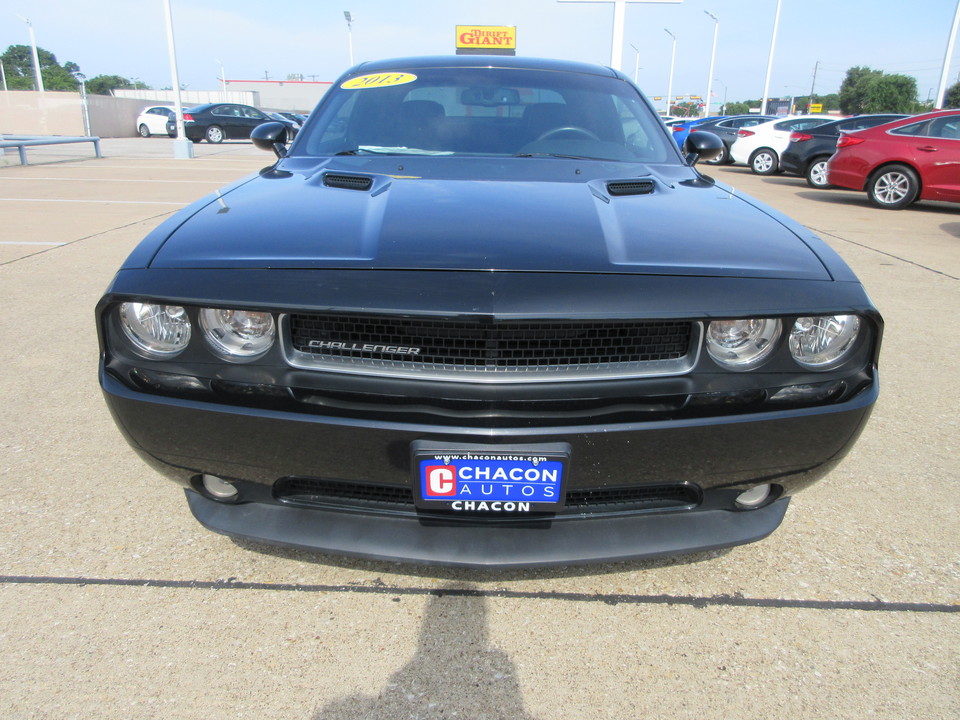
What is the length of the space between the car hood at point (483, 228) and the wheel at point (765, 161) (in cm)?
1440

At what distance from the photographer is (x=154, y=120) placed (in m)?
29.3

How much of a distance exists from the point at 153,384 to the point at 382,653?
0.83 metres

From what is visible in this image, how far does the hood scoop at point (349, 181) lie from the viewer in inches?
83.8

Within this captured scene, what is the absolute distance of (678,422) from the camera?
1539 millimetres

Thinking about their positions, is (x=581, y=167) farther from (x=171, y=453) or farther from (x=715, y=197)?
(x=171, y=453)

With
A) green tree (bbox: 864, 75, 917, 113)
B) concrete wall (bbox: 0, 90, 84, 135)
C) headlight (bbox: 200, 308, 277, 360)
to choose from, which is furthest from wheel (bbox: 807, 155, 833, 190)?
green tree (bbox: 864, 75, 917, 113)

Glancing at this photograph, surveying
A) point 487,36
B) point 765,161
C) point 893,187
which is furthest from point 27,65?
point 893,187

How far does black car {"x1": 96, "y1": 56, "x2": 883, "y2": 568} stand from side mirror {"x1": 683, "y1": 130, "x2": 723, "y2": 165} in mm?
1435

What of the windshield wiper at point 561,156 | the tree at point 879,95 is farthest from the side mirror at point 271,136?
the tree at point 879,95

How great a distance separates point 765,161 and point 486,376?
15723 mm

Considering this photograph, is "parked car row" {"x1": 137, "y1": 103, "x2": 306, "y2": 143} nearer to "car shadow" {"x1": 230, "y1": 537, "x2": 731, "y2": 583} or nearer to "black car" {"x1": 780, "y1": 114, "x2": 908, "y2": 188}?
"black car" {"x1": 780, "y1": 114, "x2": 908, "y2": 188}

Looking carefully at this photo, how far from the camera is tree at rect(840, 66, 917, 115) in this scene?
62.8 metres

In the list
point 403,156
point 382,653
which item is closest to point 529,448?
point 382,653

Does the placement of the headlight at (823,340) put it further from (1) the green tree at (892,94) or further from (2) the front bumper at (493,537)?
(1) the green tree at (892,94)
